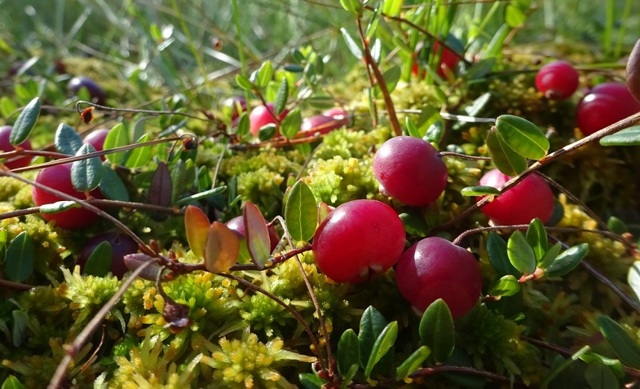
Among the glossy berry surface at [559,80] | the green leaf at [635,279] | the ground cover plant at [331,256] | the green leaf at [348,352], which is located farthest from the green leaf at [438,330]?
the glossy berry surface at [559,80]

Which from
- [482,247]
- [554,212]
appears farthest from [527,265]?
[554,212]

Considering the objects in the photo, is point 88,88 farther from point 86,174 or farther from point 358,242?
point 358,242

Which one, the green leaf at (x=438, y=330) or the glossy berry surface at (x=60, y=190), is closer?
the green leaf at (x=438, y=330)

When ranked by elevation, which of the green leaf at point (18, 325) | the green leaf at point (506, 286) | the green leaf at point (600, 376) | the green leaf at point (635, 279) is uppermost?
the green leaf at point (18, 325)

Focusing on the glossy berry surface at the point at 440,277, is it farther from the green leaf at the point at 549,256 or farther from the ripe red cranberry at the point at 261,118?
the ripe red cranberry at the point at 261,118

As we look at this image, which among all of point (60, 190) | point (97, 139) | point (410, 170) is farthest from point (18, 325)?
point (410, 170)
